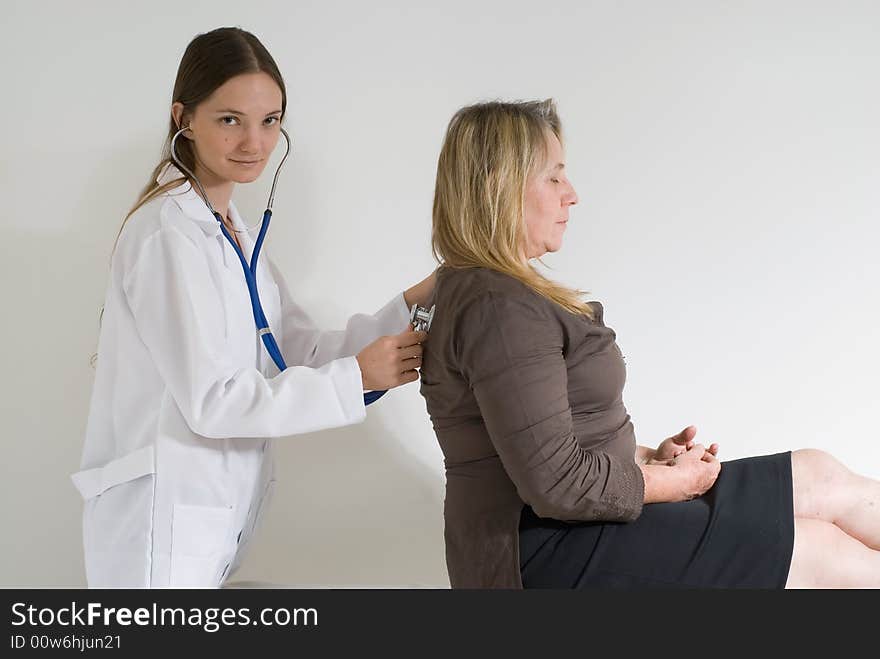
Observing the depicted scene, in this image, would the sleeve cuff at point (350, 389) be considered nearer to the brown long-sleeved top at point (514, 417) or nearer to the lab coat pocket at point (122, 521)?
the brown long-sleeved top at point (514, 417)

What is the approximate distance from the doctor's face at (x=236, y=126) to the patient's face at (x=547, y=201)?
51 centimetres

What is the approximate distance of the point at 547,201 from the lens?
1608mm

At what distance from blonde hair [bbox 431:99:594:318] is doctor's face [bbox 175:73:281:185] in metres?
0.36

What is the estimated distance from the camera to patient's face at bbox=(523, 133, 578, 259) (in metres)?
1.60

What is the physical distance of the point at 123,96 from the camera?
7.22 ft

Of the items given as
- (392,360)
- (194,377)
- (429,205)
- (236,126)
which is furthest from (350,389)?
(429,205)

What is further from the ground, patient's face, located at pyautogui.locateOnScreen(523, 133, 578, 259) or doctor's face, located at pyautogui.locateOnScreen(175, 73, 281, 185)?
doctor's face, located at pyautogui.locateOnScreen(175, 73, 281, 185)

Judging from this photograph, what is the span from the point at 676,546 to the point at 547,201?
57 cm

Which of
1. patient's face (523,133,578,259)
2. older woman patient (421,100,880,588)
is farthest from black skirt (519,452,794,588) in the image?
patient's face (523,133,578,259)

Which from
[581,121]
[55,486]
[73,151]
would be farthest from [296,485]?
[581,121]

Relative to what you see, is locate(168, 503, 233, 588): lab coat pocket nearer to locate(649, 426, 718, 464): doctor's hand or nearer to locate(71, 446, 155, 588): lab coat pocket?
locate(71, 446, 155, 588): lab coat pocket

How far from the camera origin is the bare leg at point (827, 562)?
1482 mm

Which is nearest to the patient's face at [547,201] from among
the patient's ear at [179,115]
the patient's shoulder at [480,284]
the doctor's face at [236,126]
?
the patient's shoulder at [480,284]

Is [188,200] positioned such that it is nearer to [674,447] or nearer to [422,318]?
[422,318]
